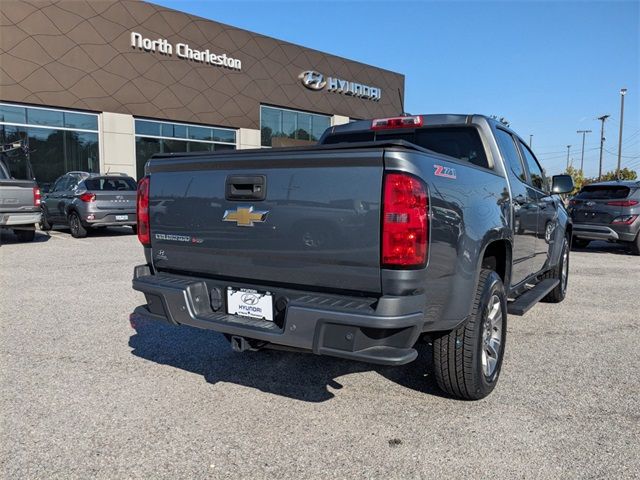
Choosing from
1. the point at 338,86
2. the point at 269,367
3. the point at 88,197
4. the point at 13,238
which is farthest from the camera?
the point at 338,86

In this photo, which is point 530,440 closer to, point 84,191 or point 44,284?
point 44,284

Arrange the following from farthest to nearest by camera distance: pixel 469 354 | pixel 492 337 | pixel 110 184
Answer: pixel 110 184 → pixel 492 337 → pixel 469 354

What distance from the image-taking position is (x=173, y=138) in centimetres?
2183

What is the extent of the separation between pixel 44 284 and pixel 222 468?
221 inches

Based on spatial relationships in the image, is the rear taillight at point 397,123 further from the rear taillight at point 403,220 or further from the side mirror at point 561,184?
the side mirror at point 561,184

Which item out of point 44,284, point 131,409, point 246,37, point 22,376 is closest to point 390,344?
point 131,409

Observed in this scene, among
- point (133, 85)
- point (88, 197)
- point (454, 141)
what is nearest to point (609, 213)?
point (454, 141)

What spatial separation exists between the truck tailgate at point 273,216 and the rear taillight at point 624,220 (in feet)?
33.4

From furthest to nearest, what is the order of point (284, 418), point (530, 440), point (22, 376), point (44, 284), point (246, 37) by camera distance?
point (246, 37) < point (44, 284) < point (22, 376) < point (284, 418) < point (530, 440)

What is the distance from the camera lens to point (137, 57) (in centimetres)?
1997

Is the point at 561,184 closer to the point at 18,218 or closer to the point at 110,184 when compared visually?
the point at 18,218

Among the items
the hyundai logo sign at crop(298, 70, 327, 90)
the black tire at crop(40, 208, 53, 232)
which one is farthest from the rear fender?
the hyundai logo sign at crop(298, 70, 327, 90)

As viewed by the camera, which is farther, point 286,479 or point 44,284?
point 44,284

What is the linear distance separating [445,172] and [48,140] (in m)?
19.1
